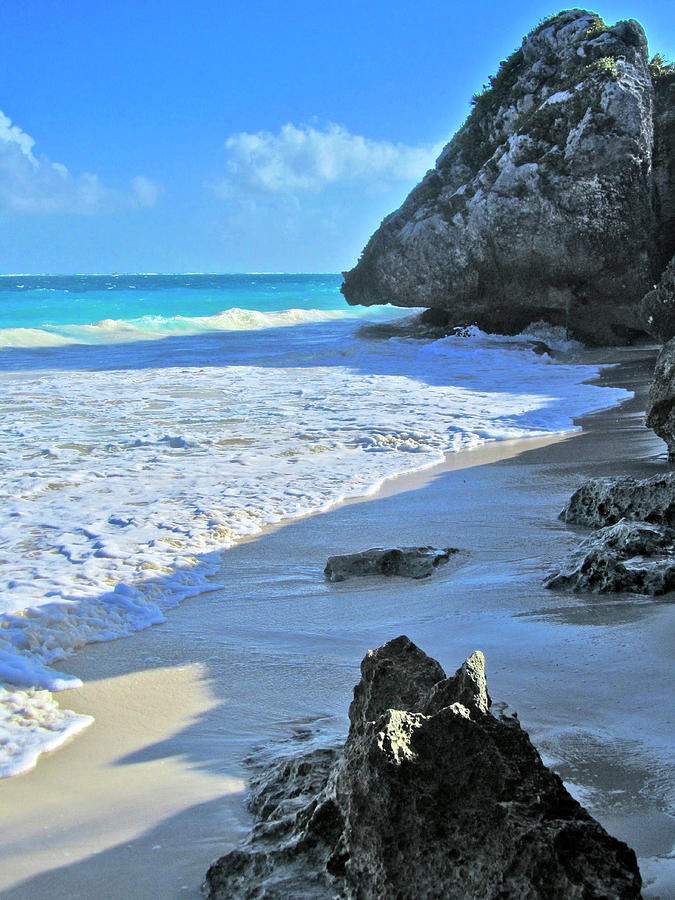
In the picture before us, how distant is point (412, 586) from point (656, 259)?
15.4 metres

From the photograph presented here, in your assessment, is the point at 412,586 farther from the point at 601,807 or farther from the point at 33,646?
the point at 601,807

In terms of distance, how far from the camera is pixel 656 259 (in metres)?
17.7

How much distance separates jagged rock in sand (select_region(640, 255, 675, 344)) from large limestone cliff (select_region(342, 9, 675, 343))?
622 centimetres

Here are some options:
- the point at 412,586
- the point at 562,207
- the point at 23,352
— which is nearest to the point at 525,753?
the point at 412,586

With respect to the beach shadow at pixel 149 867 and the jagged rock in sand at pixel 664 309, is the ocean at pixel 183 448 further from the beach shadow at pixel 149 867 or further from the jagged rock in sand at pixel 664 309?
the jagged rock in sand at pixel 664 309

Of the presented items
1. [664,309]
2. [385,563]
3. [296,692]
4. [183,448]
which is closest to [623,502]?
[385,563]

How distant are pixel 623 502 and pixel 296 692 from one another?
2.65 meters

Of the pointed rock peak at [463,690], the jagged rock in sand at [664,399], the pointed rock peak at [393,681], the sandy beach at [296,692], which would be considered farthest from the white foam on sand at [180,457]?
the jagged rock in sand at [664,399]

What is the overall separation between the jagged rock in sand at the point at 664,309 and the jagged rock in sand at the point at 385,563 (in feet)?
24.6

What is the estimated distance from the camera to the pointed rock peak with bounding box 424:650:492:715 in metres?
1.85

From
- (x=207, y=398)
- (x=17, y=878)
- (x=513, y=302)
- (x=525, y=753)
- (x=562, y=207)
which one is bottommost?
(x=17, y=878)

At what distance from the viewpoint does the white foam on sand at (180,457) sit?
431 centimetres

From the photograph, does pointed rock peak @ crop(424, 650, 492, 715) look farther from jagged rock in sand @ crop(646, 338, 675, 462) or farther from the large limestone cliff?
the large limestone cliff

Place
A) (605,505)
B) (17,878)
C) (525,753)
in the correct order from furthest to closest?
(605,505), (17,878), (525,753)
